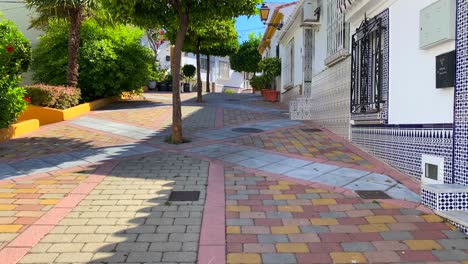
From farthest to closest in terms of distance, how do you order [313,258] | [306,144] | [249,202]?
[306,144] < [249,202] < [313,258]

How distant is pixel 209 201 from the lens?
496 cm

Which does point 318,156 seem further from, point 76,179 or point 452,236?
point 76,179

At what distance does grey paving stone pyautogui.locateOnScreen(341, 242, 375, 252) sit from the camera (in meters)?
3.63

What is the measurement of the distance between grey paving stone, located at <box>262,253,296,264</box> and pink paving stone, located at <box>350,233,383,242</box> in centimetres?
74

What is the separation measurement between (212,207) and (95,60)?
1134 centimetres

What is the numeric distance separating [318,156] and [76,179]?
401 cm

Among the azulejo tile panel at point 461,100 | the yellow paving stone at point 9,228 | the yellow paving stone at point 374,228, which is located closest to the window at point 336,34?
the azulejo tile panel at point 461,100

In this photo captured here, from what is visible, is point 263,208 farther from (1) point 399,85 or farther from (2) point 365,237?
(1) point 399,85

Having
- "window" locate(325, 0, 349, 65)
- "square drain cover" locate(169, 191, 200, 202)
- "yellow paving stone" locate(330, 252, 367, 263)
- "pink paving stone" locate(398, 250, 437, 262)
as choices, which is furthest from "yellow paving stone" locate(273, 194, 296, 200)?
"window" locate(325, 0, 349, 65)

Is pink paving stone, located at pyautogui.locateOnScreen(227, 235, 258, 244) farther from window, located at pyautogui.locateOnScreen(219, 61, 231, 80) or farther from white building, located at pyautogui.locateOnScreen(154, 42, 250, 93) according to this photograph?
window, located at pyautogui.locateOnScreen(219, 61, 231, 80)

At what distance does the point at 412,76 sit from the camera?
5668 mm

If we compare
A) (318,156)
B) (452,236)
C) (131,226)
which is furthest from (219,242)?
(318,156)

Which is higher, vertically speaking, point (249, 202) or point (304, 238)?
point (249, 202)

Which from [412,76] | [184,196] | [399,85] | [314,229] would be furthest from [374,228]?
[399,85]
